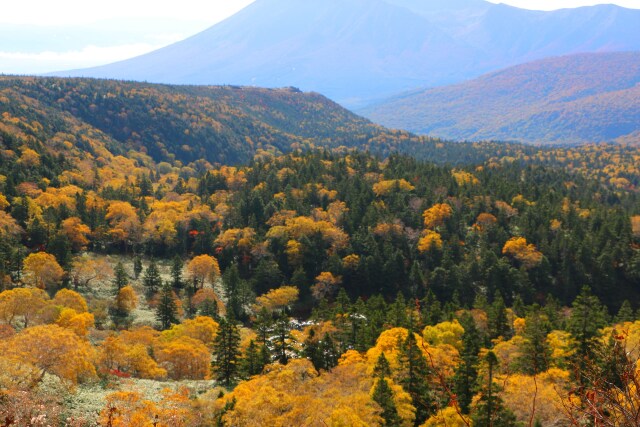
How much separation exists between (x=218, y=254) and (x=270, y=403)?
7833cm

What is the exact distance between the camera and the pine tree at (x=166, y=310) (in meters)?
80.8

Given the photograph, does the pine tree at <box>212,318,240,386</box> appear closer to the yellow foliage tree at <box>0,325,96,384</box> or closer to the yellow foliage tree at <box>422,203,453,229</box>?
the yellow foliage tree at <box>0,325,96,384</box>

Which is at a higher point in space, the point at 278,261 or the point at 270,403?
the point at 270,403

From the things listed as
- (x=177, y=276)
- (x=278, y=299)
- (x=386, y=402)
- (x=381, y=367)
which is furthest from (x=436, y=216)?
(x=386, y=402)

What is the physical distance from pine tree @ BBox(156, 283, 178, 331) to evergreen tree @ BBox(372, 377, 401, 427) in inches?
1963

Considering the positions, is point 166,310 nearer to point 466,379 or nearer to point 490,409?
point 466,379

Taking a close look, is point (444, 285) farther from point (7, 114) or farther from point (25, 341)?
point (7, 114)

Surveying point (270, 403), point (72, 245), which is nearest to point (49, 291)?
point (72, 245)

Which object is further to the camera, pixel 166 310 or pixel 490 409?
pixel 166 310

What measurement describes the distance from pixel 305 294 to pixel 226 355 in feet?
156

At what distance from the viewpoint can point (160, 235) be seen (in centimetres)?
11350

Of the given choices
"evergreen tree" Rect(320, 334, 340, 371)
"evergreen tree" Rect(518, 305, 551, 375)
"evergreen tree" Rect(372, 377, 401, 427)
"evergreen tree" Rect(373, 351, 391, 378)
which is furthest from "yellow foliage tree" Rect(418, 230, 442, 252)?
"evergreen tree" Rect(372, 377, 401, 427)

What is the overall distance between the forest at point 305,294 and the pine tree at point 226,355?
214 millimetres

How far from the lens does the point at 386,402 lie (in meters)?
38.2
